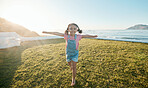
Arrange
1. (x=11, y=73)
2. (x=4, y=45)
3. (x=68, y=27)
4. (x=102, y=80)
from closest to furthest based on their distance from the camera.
A: (x=68, y=27), (x=102, y=80), (x=11, y=73), (x=4, y=45)

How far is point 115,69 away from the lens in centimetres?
283

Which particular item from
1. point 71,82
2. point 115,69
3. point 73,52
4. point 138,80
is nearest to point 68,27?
point 73,52

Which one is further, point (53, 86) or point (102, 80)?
point (102, 80)

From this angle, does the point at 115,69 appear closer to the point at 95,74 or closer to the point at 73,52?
the point at 95,74

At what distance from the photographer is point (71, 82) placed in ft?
7.42

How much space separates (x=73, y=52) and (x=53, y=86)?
109 cm

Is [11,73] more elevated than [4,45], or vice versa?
[4,45]

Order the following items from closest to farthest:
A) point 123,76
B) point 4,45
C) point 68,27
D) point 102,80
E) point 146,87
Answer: point 146,87 < point 68,27 < point 102,80 < point 123,76 < point 4,45

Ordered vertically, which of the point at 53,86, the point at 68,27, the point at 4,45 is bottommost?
the point at 53,86

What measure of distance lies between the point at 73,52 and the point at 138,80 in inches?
81.3

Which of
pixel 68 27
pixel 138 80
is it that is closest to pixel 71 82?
pixel 68 27

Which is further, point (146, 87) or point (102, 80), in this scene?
point (102, 80)

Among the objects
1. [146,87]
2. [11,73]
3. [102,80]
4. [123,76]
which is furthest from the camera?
[11,73]

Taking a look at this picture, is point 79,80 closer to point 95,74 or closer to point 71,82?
point 71,82
